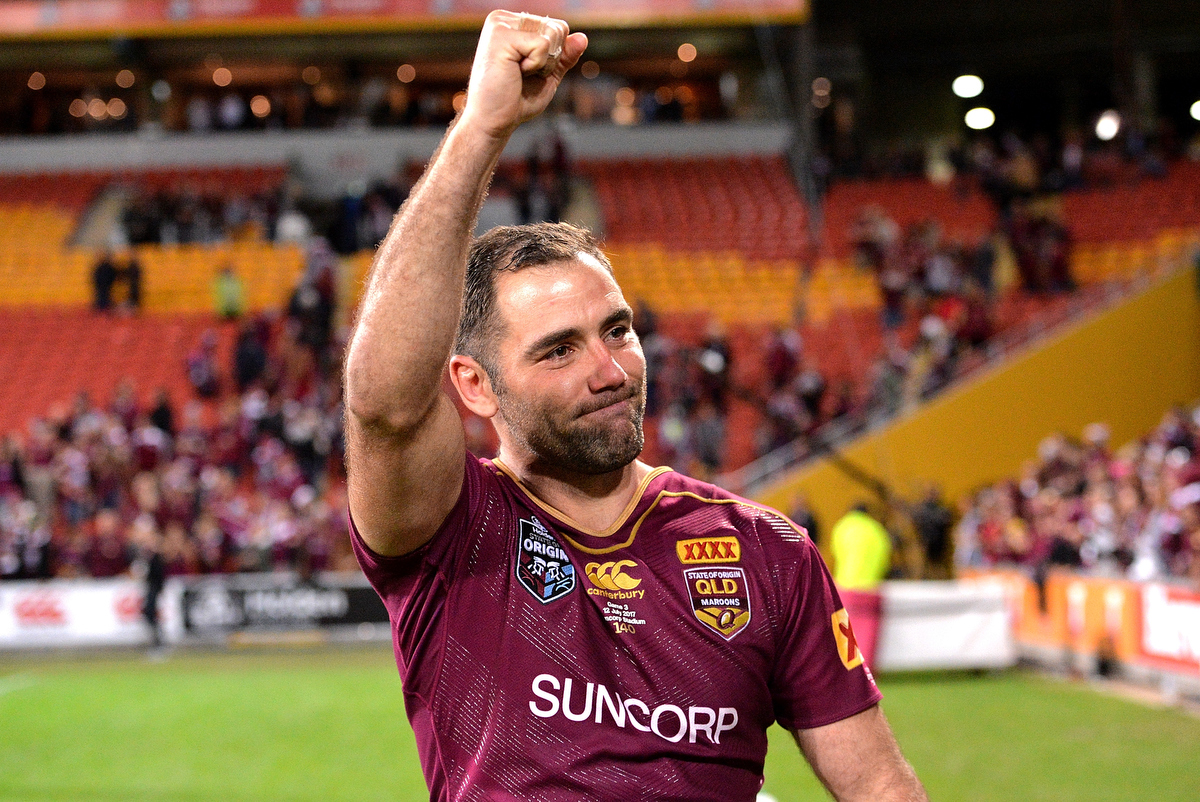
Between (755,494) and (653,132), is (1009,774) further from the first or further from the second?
(653,132)

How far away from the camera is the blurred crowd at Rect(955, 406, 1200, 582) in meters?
12.0

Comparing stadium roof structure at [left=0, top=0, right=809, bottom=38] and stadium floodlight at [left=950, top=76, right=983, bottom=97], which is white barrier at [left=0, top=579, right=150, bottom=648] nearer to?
stadium roof structure at [left=0, top=0, right=809, bottom=38]

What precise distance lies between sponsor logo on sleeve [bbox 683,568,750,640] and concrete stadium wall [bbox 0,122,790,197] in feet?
95.8

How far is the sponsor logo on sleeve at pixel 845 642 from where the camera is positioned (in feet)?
7.74

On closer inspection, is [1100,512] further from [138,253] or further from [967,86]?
[967,86]

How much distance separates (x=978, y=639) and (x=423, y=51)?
2351 cm

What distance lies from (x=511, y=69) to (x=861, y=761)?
133cm

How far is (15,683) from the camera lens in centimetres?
1476

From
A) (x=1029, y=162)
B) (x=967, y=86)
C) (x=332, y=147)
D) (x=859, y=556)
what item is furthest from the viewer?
(x=967, y=86)

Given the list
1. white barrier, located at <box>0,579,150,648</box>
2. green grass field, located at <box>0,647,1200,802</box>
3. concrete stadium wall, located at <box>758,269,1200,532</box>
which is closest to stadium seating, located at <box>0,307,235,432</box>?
white barrier, located at <box>0,579,150,648</box>

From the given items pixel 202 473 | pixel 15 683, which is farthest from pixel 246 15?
pixel 15 683

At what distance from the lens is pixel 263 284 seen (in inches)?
1006

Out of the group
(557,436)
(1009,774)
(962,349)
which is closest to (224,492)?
(962,349)

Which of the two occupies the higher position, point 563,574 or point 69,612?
point 563,574
